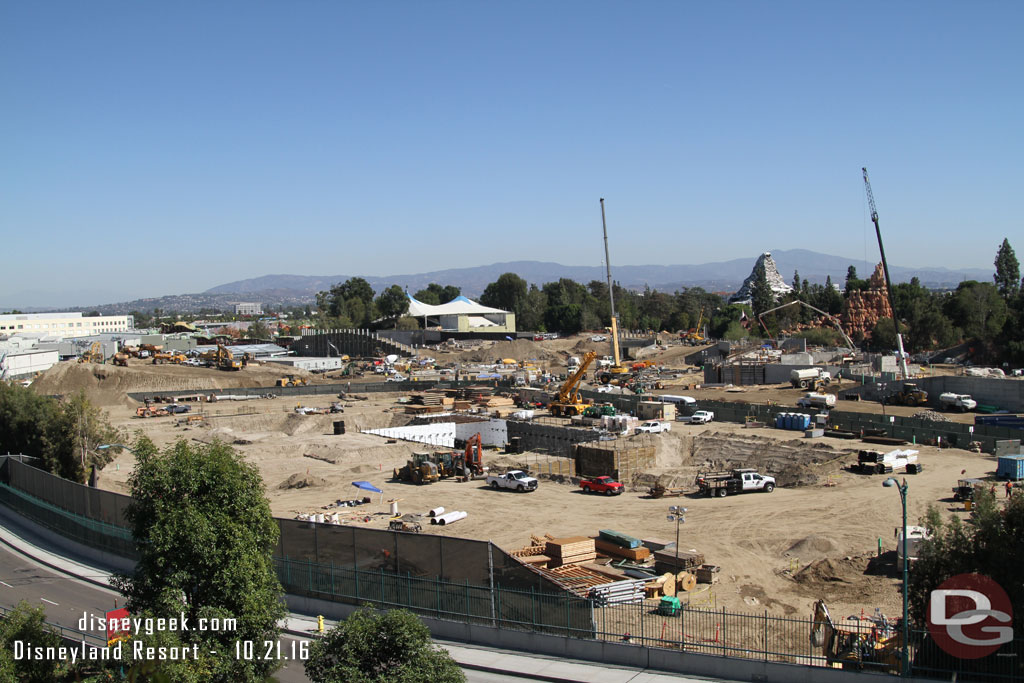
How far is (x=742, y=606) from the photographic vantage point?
20.9 metres

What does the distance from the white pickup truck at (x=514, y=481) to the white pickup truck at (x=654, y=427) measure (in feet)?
36.9

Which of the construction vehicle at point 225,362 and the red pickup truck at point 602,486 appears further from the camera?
the construction vehicle at point 225,362

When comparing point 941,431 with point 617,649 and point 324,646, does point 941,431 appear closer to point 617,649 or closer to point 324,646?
point 617,649

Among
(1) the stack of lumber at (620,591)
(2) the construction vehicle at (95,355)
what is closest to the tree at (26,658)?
(1) the stack of lumber at (620,591)

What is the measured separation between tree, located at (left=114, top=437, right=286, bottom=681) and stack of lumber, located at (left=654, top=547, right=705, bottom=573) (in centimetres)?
1207

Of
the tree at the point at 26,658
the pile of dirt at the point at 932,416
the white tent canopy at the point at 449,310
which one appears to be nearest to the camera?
the tree at the point at 26,658

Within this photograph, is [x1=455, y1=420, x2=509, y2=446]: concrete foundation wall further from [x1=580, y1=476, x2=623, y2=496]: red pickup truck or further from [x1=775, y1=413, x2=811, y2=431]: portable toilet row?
[x1=775, y1=413, x2=811, y2=431]: portable toilet row

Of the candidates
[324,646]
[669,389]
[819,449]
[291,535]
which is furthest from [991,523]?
[669,389]

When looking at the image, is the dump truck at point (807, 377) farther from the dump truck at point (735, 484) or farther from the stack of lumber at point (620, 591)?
the stack of lumber at point (620, 591)

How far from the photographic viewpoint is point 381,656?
37.5ft

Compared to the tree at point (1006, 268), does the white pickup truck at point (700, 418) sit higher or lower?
lower

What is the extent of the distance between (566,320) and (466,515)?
11113 centimetres

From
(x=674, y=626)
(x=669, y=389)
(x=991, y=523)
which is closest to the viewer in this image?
(x=991, y=523)

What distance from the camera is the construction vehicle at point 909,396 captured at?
53.5 m
